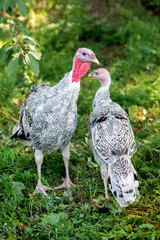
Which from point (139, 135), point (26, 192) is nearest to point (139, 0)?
point (139, 135)

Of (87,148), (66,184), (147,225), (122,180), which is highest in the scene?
(122,180)

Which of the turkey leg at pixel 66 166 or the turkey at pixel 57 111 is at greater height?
the turkey at pixel 57 111

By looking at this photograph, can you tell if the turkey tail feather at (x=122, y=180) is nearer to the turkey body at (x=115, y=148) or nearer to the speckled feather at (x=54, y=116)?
the turkey body at (x=115, y=148)

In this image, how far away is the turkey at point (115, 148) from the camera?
12.0 feet

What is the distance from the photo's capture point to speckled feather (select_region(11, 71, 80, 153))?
13.7 ft

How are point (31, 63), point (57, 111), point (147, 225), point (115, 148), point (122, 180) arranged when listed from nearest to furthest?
point (147, 225) → point (31, 63) → point (122, 180) → point (115, 148) → point (57, 111)

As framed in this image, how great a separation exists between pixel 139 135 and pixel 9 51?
2.65 m

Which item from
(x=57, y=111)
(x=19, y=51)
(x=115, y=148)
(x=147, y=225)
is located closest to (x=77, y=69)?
(x=57, y=111)

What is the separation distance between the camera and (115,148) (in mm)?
3928

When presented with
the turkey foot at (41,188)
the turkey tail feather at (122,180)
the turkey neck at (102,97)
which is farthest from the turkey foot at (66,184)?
the turkey neck at (102,97)

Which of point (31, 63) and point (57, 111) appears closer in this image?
point (31, 63)

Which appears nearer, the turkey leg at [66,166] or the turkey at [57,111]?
the turkey at [57,111]

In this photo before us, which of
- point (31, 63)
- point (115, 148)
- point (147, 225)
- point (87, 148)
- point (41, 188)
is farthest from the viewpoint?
point (87, 148)

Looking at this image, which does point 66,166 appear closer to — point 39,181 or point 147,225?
point 39,181
